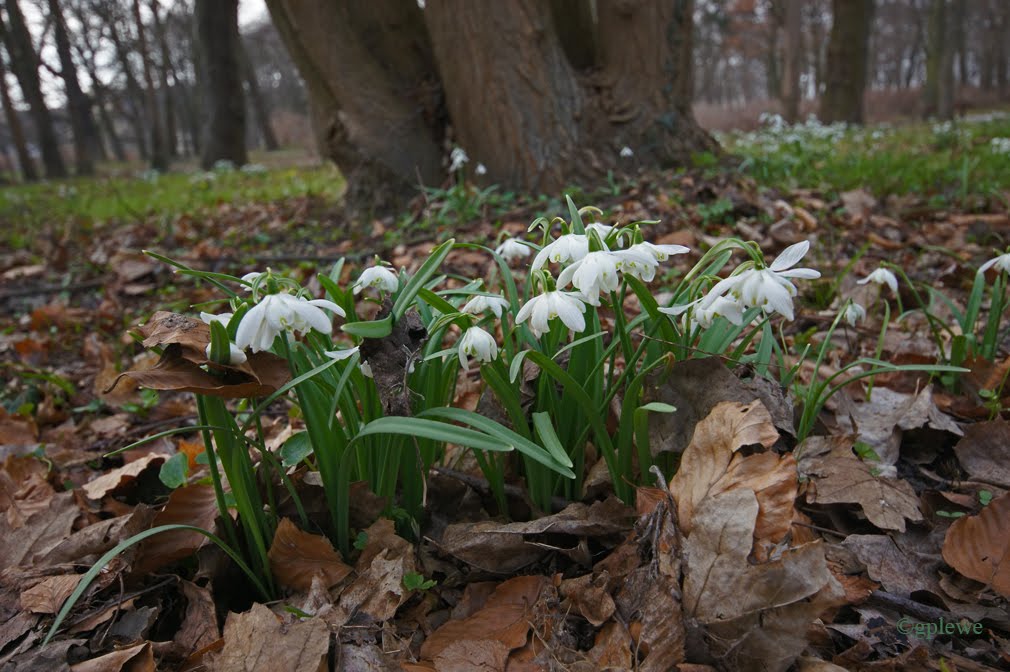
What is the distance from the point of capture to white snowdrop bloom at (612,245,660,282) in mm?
1109

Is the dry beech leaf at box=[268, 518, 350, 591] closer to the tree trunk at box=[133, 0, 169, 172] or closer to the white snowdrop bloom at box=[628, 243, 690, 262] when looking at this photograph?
the white snowdrop bloom at box=[628, 243, 690, 262]

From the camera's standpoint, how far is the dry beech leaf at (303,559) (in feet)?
4.03

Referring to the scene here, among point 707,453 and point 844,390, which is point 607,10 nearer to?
point 844,390

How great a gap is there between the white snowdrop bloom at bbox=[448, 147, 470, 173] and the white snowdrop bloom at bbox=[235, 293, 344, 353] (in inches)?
134

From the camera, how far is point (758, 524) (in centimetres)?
109

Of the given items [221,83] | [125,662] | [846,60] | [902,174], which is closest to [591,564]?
[125,662]

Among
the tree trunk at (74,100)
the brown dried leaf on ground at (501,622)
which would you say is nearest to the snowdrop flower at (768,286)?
the brown dried leaf on ground at (501,622)

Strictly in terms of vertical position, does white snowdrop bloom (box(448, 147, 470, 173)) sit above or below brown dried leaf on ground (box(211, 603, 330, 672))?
above

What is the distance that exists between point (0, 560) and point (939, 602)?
1.86 metres

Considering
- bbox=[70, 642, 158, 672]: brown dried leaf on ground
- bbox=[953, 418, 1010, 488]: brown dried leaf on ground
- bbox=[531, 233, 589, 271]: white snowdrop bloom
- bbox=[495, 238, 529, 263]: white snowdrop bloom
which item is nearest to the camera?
bbox=[70, 642, 158, 672]: brown dried leaf on ground

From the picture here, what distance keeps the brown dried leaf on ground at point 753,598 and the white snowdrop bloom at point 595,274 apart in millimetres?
444

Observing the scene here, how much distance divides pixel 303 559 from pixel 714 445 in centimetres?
81

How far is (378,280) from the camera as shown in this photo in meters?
1.37

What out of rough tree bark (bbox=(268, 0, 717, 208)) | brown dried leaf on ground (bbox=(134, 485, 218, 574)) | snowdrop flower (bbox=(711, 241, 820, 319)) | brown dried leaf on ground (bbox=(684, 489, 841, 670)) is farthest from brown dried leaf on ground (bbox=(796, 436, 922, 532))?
rough tree bark (bbox=(268, 0, 717, 208))
